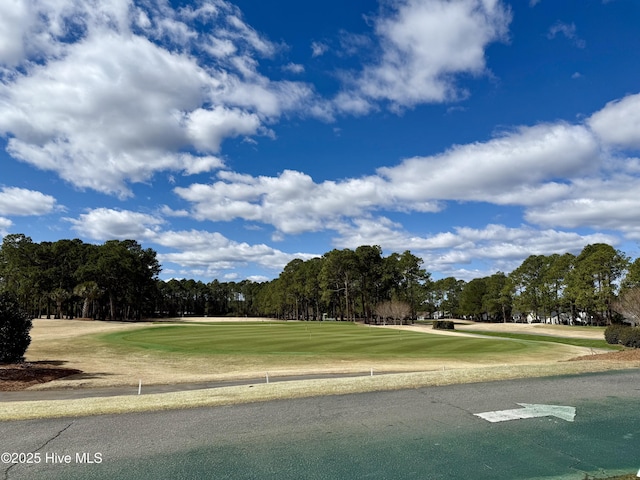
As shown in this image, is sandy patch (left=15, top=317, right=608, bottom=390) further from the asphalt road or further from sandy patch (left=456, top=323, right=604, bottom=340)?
sandy patch (left=456, top=323, right=604, bottom=340)

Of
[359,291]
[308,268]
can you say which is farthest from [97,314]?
[359,291]

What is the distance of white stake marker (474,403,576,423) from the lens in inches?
370

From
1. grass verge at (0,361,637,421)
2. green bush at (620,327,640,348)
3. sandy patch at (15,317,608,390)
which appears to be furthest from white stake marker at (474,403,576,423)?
green bush at (620,327,640,348)

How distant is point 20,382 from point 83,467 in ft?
53.4

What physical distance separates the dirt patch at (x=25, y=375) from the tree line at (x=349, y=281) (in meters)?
68.1

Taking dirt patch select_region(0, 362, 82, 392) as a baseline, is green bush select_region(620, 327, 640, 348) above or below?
above

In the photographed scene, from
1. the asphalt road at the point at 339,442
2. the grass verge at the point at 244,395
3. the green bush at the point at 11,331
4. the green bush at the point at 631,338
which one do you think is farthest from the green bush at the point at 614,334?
the green bush at the point at 11,331

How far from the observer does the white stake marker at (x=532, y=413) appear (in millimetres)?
9409

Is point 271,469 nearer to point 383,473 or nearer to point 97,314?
point 383,473

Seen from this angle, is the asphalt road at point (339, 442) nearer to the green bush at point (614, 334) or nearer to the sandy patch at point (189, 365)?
the sandy patch at point (189, 365)

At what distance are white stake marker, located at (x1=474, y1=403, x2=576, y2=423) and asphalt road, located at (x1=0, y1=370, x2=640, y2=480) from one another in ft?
0.69

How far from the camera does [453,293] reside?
14950cm

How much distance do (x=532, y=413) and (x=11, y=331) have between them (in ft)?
85.9

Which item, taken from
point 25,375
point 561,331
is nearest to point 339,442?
point 25,375
